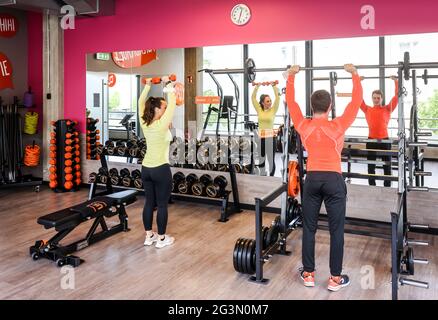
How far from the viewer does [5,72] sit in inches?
229

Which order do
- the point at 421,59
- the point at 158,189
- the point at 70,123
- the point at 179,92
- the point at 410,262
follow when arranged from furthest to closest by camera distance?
the point at 70,123
the point at 179,92
the point at 421,59
the point at 158,189
the point at 410,262

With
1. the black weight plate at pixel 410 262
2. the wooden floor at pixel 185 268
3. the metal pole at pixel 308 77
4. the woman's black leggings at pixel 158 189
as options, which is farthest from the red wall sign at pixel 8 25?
the black weight plate at pixel 410 262

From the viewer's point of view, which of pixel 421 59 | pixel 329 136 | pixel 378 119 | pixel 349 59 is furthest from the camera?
pixel 349 59

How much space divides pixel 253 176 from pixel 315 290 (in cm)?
210

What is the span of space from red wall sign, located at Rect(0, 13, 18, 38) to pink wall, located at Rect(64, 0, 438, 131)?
793mm

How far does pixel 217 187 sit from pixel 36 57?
3.57 meters

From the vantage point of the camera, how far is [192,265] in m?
3.06

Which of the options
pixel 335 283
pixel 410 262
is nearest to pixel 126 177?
pixel 335 283

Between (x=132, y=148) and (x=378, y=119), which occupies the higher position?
(x=378, y=119)

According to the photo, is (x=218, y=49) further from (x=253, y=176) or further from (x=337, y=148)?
(x=337, y=148)

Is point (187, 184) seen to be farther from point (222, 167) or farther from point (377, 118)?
point (377, 118)

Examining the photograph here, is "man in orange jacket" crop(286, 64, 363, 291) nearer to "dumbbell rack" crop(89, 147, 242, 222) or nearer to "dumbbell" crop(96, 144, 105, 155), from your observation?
"dumbbell rack" crop(89, 147, 242, 222)

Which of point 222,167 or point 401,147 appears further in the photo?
point 222,167
